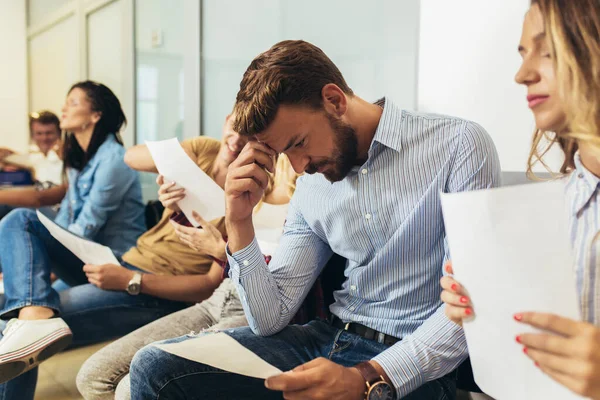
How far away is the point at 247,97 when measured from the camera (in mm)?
1163

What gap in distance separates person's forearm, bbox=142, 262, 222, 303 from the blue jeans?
674 millimetres

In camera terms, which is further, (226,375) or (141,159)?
(141,159)

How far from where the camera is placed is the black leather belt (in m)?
1.16

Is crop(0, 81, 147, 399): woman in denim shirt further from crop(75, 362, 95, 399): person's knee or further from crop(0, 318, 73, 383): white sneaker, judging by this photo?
crop(75, 362, 95, 399): person's knee

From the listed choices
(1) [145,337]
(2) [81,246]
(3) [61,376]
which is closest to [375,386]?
(1) [145,337]

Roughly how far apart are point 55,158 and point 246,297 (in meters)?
2.74

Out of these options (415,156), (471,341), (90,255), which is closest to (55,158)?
(90,255)

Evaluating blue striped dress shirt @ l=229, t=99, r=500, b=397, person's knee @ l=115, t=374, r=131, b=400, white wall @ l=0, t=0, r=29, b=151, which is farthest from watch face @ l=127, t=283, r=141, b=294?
white wall @ l=0, t=0, r=29, b=151

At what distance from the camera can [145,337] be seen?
162 cm

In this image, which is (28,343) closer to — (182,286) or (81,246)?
(81,246)

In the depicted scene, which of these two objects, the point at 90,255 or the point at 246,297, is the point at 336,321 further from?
the point at 90,255

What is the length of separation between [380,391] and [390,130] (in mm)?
499

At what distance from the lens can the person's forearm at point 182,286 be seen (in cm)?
186

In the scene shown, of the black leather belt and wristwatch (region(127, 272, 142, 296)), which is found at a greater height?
the black leather belt
